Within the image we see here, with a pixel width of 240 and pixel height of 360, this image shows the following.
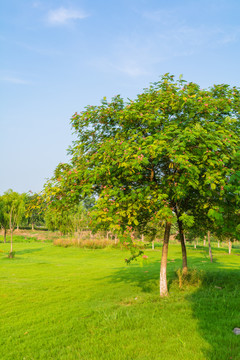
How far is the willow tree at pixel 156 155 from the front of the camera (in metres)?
8.23

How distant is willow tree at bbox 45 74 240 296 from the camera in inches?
324

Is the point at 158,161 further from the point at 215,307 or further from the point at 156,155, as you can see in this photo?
the point at 215,307

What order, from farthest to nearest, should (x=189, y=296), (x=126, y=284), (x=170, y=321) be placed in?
(x=126, y=284), (x=189, y=296), (x=170, y=321)

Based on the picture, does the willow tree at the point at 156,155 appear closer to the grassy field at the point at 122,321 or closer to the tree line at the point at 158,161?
the tree line at the point at 158,161

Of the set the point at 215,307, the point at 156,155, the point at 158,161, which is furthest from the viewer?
the point at 158,161

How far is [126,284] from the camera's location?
1518 centimetres

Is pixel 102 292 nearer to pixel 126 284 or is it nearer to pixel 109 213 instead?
pixel 126 284

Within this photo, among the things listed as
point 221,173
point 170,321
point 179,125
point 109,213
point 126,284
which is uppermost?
point 179,125

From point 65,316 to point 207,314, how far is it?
4.77 meters

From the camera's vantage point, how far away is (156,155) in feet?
25.7

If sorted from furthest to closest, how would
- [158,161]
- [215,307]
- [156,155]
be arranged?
[158,161] → [215,307] → [156,155]

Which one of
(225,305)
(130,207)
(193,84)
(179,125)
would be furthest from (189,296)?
(193,84)

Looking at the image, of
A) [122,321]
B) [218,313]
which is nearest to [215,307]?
[218,313]

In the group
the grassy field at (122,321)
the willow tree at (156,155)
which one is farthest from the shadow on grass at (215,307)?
the willow tree at (156,155)
